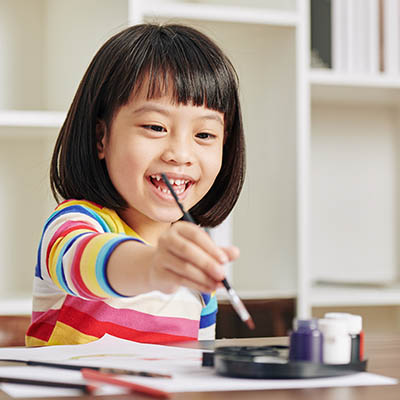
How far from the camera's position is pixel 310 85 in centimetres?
210

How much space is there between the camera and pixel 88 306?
43.1 inches

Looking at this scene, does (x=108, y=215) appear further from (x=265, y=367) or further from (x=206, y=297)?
(x=265, y=367)

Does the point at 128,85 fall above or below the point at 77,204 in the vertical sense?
above

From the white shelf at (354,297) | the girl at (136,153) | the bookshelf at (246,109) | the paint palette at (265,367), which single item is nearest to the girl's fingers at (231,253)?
the paint palette at (265,367)

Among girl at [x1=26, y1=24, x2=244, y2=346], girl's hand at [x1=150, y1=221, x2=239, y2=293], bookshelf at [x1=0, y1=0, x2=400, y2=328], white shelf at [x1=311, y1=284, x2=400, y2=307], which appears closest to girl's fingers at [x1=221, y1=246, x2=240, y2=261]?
girl's hand at [x1=150, y1=221, x2=239, y2=293]

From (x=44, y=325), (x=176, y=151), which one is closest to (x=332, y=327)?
(x=176, y=151)

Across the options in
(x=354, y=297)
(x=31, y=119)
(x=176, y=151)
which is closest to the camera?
(x=176, y=151)

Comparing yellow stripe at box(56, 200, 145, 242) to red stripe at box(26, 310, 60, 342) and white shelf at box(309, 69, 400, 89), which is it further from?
white shelf at box(309, 69, 400, 89)

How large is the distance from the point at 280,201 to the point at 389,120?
0.65 meters

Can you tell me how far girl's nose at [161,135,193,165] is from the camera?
105 cm

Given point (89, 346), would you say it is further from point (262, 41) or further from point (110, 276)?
point (262, 41)

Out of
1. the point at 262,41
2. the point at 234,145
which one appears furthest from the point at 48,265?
the point at 262,41

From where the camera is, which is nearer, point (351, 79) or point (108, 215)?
point (108, 215)

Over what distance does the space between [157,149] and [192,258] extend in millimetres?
441
